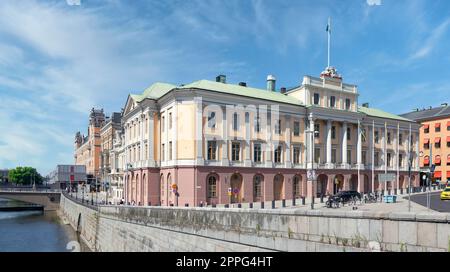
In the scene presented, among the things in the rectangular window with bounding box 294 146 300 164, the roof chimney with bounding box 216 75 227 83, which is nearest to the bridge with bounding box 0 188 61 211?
the roof chimney with bounding box 216 75 227 83

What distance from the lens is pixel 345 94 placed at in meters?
65.4

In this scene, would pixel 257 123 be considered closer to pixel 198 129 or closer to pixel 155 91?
pixel 198 129

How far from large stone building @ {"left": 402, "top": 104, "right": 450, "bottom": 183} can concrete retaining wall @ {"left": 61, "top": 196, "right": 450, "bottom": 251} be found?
238 ft

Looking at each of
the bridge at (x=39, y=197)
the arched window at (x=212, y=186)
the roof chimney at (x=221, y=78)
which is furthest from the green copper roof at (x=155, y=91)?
the bridge at (x=39, y=197)

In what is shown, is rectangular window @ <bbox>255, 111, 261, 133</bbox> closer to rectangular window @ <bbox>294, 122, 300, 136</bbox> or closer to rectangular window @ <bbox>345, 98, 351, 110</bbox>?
rectangular window @ <bbox>294, 122, 300, 136</bbox>

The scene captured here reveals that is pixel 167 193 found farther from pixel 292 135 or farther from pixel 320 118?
pixel 320 118

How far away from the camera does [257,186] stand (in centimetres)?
5659

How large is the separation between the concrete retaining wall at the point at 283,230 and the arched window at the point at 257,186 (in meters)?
25.8

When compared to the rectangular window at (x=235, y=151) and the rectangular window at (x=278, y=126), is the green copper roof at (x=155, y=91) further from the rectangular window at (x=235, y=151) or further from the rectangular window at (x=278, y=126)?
the rectangular window at (x=278, y=126)

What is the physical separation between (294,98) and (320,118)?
16.7 ft

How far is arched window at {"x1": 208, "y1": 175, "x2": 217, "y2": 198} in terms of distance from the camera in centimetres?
5231

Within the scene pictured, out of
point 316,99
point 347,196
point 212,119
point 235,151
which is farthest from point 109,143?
point 347,196

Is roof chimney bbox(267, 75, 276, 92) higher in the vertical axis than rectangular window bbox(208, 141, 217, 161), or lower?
higher

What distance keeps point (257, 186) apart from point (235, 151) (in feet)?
20.0
